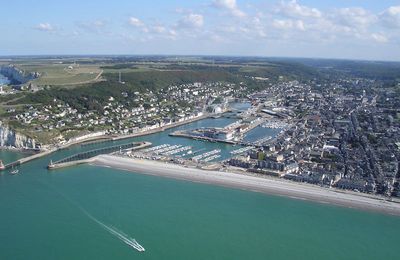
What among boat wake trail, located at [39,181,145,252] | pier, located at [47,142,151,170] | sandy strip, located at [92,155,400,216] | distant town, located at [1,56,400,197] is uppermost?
distant town, located at [1,56,400,197]

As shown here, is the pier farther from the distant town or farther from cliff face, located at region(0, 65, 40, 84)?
cliff face, located at region(0, 65, 40, 84)

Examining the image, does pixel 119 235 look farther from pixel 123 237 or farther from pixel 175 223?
pixel 175 223

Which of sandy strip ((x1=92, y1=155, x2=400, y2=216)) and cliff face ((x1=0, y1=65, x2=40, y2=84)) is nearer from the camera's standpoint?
sandy strip ((x1=92, y1=155, x2=400, y2=216))

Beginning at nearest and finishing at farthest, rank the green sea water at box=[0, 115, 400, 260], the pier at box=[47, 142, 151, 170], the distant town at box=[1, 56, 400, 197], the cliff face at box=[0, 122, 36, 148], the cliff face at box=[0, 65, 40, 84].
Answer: the green sea water at box=[0, 115, 400, 260] → the distant town at box=[1, 56, 400, 197] → the pier at box=[47, 142, 151, 170] → the cliff face at box=[0, 122, 36, 148] → the cliff face at box=[0, 65, 40, 84]

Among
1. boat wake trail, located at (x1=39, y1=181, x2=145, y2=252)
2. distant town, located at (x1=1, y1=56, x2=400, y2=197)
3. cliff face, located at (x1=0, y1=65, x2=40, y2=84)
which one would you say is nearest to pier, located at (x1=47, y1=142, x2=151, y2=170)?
distant town, located at (x1=1, y1=56, x2=400, y2=197)

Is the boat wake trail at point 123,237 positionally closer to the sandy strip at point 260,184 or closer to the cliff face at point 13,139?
the sandy strip at point 260,184

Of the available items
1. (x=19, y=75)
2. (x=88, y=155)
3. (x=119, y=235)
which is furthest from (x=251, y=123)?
(x=19, y=75)
